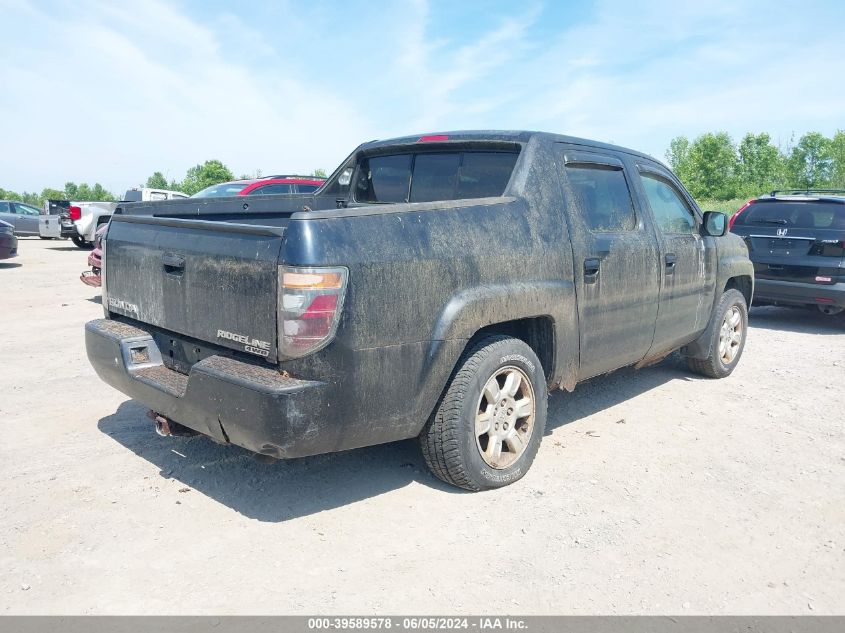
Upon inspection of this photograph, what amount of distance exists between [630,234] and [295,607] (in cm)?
323

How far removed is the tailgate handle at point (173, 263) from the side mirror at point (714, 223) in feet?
13.8

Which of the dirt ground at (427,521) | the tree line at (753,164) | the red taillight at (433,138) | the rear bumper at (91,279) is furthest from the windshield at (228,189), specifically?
the tree line at (753,164)

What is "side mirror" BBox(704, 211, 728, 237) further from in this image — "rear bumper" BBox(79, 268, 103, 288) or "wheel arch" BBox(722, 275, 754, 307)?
"rear bumper" BBox(79, 268, 103, 288)

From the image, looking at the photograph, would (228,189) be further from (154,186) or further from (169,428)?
(154,186)

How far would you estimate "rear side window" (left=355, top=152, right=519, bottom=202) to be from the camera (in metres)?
4.34

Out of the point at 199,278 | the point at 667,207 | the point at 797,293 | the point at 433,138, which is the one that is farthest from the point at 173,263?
the point at 797,293

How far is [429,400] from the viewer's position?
3.52 meters

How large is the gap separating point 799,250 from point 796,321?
1376 millimetres

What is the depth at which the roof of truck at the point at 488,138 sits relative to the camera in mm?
4328

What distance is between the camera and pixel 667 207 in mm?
5508
